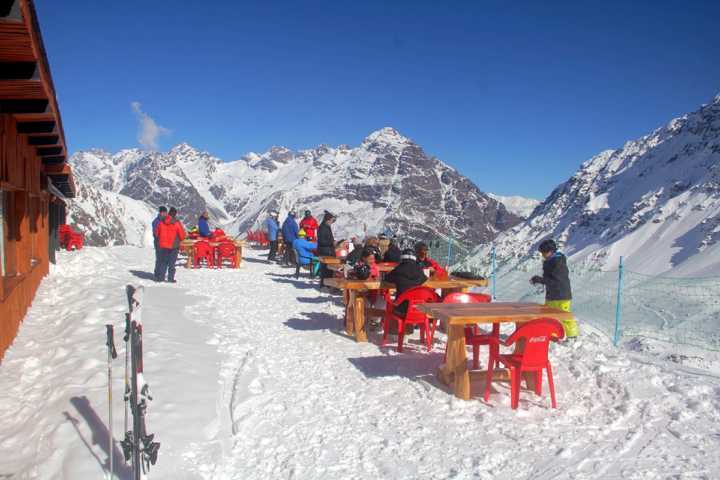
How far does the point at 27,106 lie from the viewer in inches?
240

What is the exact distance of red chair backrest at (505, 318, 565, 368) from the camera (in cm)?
477

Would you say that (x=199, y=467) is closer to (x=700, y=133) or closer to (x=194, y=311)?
(x=194, y=311)

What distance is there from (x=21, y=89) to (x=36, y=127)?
314 cm

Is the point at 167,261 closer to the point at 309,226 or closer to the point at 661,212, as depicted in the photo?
the point at 309,226

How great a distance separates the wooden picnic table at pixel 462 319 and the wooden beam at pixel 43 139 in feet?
22.2

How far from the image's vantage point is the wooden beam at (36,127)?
7557 millimetres

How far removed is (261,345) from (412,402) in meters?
2.72

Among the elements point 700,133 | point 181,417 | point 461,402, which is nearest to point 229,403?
point 181,417

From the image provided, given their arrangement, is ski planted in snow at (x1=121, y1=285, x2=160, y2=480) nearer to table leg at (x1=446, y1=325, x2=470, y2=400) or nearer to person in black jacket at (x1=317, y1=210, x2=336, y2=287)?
table leg at (x1=446, y1=325, x2=470, y2=400)

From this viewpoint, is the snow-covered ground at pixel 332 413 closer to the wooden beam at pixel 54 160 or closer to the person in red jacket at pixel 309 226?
the wooden beam at pixel 54 160

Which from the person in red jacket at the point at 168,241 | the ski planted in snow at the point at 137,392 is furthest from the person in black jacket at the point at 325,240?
the ski planted in snow at the point at 137,392

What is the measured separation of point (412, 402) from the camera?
201 inches

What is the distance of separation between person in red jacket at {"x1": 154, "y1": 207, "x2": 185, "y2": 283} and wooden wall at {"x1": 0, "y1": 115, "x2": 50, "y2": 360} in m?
2.24

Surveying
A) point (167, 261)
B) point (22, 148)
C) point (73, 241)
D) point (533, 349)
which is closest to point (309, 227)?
point (167, 261)
